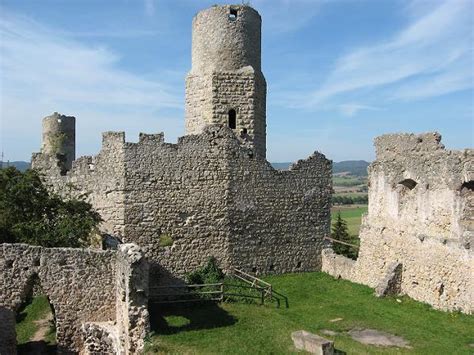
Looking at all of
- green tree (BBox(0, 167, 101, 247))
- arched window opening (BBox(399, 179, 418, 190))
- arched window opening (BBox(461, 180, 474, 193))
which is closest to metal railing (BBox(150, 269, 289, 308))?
green tree (BBox(0, 167, 101, 247))

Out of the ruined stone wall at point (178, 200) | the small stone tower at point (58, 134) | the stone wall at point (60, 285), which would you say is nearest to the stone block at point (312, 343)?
the stone wall at point (60, 285)

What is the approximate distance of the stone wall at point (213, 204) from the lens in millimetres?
17141

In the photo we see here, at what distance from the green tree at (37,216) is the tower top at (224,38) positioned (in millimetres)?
6844

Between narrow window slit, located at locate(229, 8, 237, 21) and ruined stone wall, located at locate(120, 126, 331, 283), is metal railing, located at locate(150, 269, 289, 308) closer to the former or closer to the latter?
ruined stone wall, located at locate(120, 126, 331, 283)

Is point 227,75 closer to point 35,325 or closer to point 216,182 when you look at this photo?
point 216,182

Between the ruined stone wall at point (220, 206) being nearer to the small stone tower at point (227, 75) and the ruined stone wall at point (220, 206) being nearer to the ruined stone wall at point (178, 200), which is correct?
the ruined stone wall at point (178, 200)

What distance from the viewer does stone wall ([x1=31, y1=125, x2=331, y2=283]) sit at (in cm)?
1714

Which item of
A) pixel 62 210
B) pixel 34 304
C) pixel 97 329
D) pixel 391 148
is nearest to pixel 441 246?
pixel 391 148

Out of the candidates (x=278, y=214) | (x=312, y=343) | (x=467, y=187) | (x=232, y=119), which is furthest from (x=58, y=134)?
(x=467, y=187)

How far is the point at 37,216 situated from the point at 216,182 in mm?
6026

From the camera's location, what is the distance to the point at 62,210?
685 inches

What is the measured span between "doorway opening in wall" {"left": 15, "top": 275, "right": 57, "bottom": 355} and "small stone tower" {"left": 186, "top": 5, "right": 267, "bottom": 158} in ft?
26.8

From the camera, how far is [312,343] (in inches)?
453

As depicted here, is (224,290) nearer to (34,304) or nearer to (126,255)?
(126,255)
